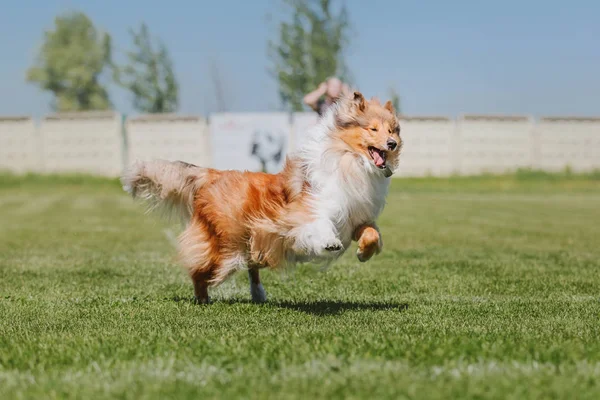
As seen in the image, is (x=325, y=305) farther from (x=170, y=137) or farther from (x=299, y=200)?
(x=170, y=137)

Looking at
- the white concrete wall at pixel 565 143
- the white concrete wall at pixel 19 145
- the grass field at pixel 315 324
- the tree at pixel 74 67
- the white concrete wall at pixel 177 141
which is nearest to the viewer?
the grass field at pixel 315 324

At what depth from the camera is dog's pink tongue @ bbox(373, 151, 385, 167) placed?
6012mm

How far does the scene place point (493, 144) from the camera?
37.7m

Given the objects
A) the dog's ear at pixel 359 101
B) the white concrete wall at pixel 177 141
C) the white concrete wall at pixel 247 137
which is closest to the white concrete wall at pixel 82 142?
the white concrete wall at pixel 177 141

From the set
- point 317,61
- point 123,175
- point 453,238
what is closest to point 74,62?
point 317,61

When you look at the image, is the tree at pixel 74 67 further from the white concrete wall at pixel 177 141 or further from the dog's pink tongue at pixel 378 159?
the dog's pink tongue at pixel 378 159

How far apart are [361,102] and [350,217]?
915 mm


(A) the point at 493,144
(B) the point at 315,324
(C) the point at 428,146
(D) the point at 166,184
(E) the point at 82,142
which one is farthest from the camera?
(A) the point at 493,144

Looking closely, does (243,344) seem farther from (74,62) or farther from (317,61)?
(74,62)

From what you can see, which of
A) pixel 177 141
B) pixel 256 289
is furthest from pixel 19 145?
pixel 256 289

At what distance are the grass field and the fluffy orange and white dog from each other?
0.42m

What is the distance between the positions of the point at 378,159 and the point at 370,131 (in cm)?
24

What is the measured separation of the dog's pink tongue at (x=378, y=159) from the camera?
6012mm

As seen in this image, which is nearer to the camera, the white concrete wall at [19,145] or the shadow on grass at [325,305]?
the shadow on grass at [325,305]
